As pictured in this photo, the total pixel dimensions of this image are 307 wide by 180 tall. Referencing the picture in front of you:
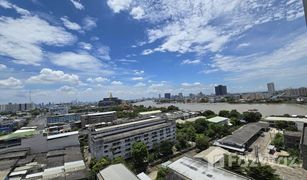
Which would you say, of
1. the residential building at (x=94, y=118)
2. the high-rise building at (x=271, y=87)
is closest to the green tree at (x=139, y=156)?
the residential building at (x=94, y=118)

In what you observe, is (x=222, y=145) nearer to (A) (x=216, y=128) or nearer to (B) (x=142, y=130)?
(A) (x=216, y=128)

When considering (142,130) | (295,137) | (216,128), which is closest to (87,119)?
(142,130)

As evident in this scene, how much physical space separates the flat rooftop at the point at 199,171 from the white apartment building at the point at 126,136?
3.71 meters

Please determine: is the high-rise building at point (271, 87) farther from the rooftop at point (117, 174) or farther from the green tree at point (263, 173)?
the rooftop at point (117, 174)

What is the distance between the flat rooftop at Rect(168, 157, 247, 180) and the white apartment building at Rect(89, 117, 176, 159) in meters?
3.71

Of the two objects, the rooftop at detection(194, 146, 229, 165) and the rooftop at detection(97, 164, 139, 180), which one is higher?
the rooftop at detection(97, 164, 139, 180)

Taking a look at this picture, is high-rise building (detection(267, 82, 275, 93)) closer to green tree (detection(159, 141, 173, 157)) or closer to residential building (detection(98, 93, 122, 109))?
residential building (detection(98, 93, 122, 109))

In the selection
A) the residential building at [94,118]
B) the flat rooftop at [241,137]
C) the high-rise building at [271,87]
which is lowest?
the flat rooftop at [241,137]

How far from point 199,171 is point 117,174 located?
235cm

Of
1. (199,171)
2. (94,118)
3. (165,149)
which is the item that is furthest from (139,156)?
(94,118)

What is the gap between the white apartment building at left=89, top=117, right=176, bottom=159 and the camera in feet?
26.1

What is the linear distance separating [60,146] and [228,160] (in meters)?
8.42

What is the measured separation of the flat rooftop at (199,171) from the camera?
4.53 meters

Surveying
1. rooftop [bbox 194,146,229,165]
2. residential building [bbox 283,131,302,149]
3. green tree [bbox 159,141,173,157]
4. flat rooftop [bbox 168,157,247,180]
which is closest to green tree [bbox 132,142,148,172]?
green tree [bbox 159,141,173,157]
